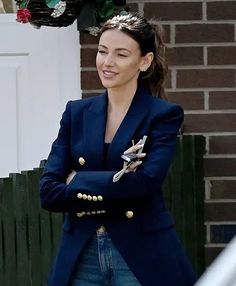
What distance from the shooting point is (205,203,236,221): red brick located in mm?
4902

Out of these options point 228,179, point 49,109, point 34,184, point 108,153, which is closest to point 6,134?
point 49,109

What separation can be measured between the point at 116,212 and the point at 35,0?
176 cm

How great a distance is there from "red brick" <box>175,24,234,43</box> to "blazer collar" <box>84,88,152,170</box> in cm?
195

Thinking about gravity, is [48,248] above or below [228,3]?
below

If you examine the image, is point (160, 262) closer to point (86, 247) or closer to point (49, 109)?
point (86, 247)

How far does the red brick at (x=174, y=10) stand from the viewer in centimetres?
489

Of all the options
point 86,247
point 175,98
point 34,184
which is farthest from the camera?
point 175,98

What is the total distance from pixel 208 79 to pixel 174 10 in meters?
0.41

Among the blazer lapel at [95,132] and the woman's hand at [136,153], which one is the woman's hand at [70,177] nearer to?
the blazer lapel at [95,132]

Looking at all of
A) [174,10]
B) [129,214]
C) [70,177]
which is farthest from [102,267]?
[174,10]

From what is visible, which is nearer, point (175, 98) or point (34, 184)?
point (34, 184)

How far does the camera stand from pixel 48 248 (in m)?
4.39

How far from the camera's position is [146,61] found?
3053 mm

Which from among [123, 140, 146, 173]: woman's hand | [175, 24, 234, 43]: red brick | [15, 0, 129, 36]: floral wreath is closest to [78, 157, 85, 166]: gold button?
[123, 140, 146, 173]: woman's hand
